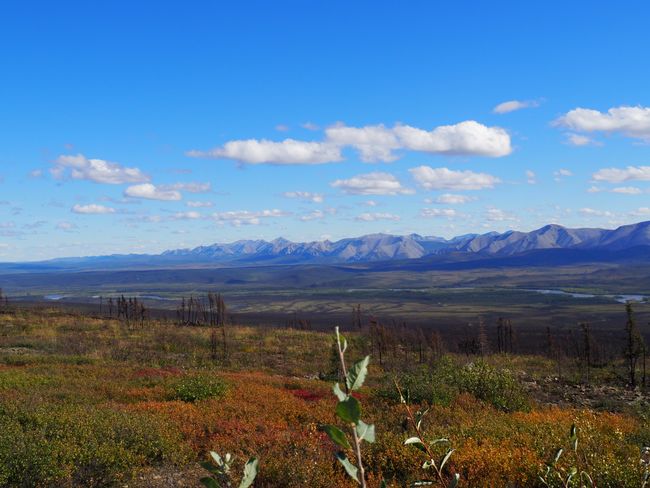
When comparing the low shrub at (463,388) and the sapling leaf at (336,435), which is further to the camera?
the low shrub at (463,388)

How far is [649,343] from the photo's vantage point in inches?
2835

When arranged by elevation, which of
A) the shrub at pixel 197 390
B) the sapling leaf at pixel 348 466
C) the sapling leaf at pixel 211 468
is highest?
the sapling leaf at pixel 348 466

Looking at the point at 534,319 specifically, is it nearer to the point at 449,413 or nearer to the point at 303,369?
the point at 303,369

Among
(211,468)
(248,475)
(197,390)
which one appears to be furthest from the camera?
(197,390)

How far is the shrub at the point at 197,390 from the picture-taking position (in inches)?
625

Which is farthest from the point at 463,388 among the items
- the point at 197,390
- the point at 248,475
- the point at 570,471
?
the point at 248,475

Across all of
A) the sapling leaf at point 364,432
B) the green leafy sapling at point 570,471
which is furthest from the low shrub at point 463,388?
the sapling leaf at point 364,432

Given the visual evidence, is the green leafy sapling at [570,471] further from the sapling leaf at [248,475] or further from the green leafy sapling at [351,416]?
the sapling leaf at [248,475]

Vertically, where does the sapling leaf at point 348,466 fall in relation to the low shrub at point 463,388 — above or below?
above

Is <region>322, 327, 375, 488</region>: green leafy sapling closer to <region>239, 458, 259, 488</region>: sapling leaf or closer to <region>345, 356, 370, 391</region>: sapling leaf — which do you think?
<region>345, 356, 370, 391</region>: sapling leaf

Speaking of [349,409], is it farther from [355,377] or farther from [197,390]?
[197,390]

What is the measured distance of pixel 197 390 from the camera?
16031mm

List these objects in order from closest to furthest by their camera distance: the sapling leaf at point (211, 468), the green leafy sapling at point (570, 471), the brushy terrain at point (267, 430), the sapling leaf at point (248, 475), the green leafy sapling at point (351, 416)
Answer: the green leafy sapling at point (351, 416) < the sapling leaf at point (248, 475) < the sapling leaf at point (211, 468) < the green leafy sapling at point (570, 471) < the brushy terrain at point (267, 430)

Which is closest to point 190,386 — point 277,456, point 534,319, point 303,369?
point 277,456
